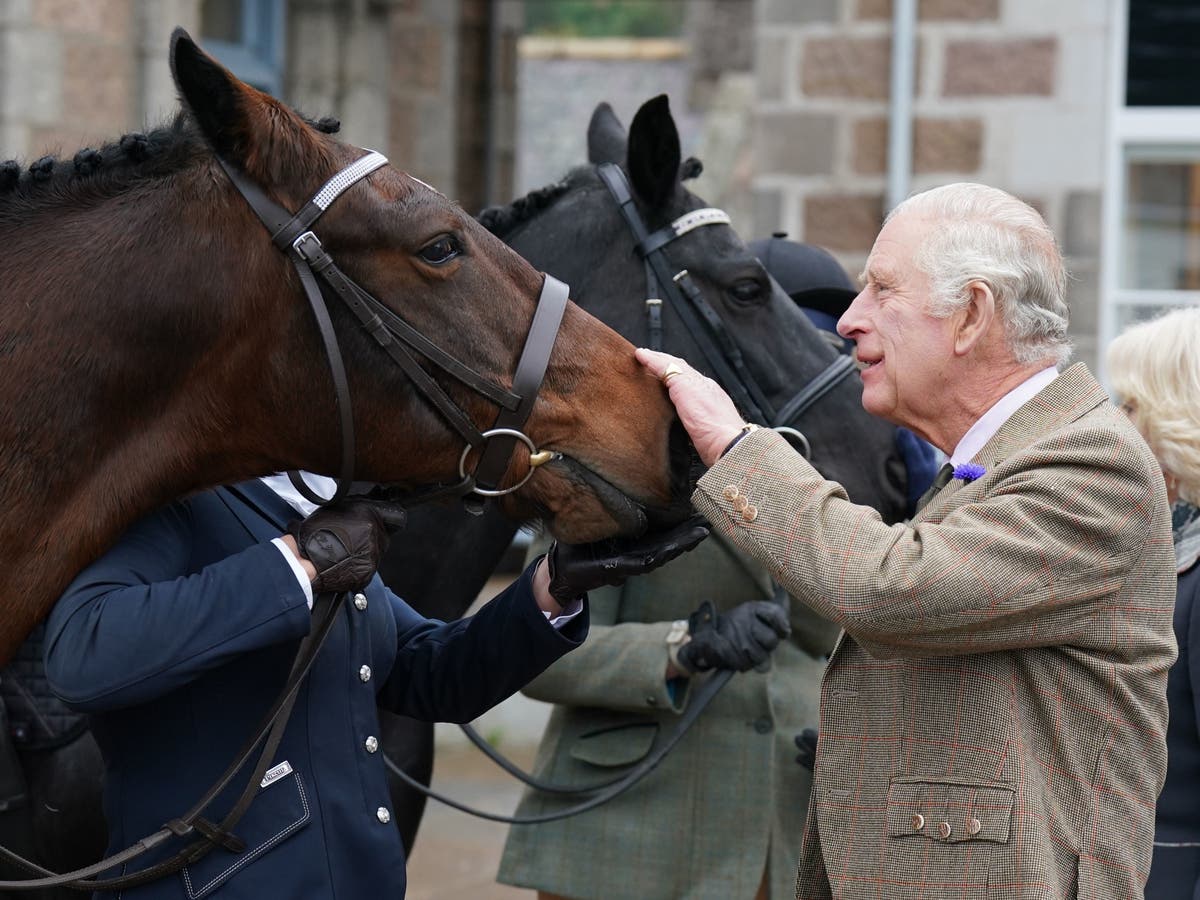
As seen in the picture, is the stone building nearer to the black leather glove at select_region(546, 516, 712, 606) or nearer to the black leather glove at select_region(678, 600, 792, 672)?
the black leather glove at select_region(546, 516, 712, 606)

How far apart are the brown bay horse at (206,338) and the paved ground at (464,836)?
3.25 m

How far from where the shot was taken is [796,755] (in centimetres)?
312

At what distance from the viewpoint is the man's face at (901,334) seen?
83.0 inches

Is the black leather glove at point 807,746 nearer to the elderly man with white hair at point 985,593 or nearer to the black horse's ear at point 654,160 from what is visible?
the elderly man with white hair at point 985,593

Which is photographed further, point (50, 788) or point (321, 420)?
point (50, 788)

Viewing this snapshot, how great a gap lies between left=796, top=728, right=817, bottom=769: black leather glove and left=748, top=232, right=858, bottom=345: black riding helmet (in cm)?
118

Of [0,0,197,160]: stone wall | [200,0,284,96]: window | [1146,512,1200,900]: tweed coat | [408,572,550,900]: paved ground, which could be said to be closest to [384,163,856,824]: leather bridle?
[1146,512,1200,900]: tweed coat

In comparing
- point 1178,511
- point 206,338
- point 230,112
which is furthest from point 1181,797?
point 230,112

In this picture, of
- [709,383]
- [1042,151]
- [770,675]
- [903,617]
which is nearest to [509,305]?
[709,383]

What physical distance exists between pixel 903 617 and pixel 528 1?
37.5 meters

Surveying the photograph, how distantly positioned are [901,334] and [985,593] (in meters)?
0.44

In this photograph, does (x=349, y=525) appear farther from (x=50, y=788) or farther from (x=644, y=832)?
(x=644, y=832)

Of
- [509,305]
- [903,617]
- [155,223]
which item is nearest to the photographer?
[903,617]

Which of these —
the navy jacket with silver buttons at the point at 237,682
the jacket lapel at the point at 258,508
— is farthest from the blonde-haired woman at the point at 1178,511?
the jacket lapel at the point at 258,508
